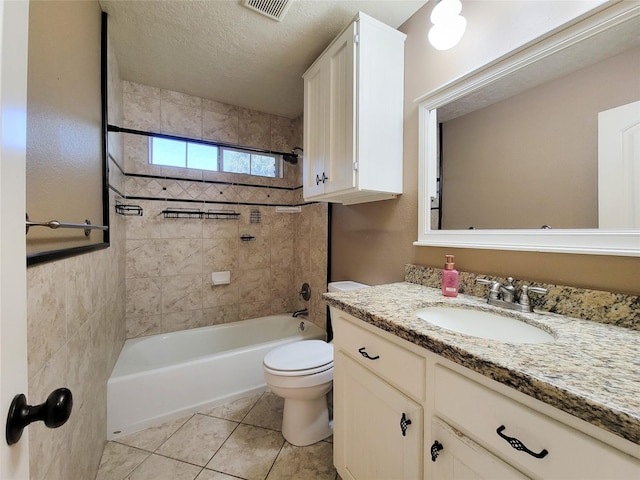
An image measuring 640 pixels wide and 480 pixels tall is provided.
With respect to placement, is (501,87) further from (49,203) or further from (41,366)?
(41,366)

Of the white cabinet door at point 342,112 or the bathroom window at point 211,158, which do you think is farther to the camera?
the bathroom window at point 211,158

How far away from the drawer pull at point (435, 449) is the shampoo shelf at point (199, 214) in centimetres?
232

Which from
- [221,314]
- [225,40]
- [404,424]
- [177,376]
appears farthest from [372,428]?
[225,40]

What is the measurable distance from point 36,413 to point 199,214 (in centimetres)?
219

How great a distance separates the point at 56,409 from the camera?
385 millimetres

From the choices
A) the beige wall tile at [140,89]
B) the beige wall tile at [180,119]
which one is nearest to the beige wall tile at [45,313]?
the beige wall tile at [180,119]

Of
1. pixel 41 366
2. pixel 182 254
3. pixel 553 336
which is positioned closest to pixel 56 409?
pixel 41 366

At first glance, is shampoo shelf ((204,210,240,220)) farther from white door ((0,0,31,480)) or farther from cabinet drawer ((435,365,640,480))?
cabinet drawer ((435,365,640,480))

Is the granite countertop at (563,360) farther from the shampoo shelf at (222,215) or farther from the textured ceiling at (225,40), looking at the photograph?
the shampoo shelf at (222,215)

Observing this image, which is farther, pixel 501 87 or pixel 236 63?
pixel 236 63

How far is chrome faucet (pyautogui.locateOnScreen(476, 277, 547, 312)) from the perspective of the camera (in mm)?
959

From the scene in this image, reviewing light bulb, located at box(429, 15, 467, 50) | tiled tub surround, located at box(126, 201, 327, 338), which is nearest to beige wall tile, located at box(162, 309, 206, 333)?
tiled tub surround, located at box(126, 201, 327, 338)

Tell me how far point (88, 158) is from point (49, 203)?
1.83ft

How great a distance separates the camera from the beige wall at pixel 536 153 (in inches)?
34.8
